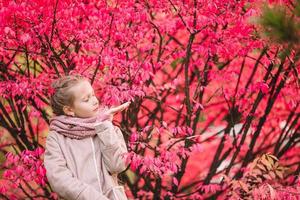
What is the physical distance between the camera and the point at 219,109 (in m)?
9.45

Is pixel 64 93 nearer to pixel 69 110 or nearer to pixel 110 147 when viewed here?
pixel 69 110

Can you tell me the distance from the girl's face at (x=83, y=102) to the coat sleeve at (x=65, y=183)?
12.6 inches

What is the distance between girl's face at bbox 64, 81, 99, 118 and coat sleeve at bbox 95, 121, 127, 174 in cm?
16

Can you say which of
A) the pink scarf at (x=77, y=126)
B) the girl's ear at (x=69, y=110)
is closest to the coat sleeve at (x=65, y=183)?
the pink scarf at (x=77, y=126)

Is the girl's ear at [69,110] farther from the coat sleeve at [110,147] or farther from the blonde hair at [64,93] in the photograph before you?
the coat sleeve at [110,147]

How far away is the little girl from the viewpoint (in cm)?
335

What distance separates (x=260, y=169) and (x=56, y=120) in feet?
10.5

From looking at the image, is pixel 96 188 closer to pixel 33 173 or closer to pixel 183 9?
pixel 33 173

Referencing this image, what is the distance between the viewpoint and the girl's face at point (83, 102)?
3.49 m

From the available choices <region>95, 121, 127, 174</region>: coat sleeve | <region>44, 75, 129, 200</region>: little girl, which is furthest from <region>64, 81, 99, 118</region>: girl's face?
<region>95, 121, 127, 174</region>: coat sleeve

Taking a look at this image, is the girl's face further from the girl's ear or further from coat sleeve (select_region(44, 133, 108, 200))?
coat sleeve (select_region(44, 133, 108, 200))

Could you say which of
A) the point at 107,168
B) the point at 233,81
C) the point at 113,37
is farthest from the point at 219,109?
the point at 107,168

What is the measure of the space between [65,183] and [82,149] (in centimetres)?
26

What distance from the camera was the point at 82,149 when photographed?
11.4 feet
